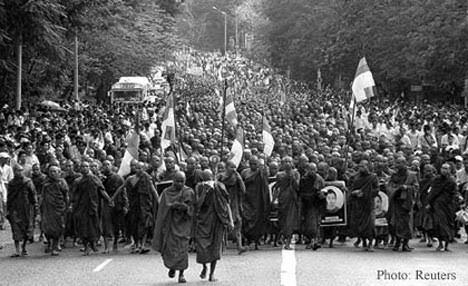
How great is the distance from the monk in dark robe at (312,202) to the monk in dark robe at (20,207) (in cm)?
485

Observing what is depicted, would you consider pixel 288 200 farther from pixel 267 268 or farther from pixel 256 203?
pixel 267 268

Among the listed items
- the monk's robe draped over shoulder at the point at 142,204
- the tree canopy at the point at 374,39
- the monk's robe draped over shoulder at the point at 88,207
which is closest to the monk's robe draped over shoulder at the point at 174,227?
the monk's robe draped over shoulder at the point at 142,204

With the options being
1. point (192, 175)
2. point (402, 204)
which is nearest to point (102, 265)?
point (192, 175)

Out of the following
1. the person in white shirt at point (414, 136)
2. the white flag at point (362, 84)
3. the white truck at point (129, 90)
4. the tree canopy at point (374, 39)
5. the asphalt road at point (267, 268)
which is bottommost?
the asphalt road at point (267, 268)

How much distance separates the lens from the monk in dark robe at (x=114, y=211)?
1753 cm

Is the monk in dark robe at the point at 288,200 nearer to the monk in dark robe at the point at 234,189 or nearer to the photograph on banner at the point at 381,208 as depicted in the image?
the monk in dark robe at the point at 234,189

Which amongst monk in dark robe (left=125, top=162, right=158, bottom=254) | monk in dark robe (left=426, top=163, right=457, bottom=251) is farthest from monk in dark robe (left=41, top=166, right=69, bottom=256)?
monk in dark robe (left=426, top=163, right=457, bottom=251)

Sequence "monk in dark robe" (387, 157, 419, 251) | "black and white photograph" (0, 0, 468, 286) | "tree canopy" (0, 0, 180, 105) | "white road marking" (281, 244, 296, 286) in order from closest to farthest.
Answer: "white road marking" (281, 244, 296, 286) → "black and white photograph" (0, 0, 468, 286) → "monk in dark robe" (387, 157, 419, 251) → "tree canopy" (0, 0, 180, 105)

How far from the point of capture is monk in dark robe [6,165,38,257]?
17188 millimetres

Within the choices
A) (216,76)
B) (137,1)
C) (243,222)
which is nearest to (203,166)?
(243,222)

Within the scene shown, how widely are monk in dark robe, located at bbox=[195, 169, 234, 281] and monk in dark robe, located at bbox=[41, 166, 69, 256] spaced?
385cm

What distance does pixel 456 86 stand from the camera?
5322 cm

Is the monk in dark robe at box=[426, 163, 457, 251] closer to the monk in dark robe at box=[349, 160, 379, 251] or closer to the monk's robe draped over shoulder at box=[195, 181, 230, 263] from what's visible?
the monk in dark robe at box=[349, 160, 379, 251]

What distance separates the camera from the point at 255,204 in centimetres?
1781
